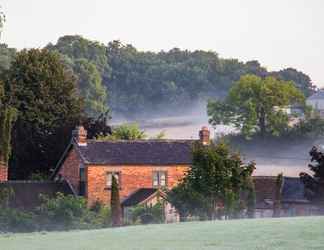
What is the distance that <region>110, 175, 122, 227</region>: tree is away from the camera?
83.8 m

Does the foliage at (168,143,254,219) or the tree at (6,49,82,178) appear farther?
the tree at (6,49,82,178)

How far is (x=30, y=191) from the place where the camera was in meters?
89.4

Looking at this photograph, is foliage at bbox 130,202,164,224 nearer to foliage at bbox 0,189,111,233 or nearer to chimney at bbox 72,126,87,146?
foliage at bbox 0,189,111,233

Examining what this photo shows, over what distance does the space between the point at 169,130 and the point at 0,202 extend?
187 ft

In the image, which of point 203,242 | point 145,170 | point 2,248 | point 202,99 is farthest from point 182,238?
point 202,99

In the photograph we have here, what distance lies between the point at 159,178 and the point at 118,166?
3627 millimetres

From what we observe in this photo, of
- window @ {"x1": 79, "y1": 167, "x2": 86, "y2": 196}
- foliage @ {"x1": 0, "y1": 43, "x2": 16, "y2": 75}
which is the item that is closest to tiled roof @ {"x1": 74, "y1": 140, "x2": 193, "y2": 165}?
window @ {"x1": 79, "y1": 167, "x2": 86, "y2": 196}

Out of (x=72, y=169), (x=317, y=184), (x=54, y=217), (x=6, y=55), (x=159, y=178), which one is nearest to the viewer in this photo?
(x=54, y=217)

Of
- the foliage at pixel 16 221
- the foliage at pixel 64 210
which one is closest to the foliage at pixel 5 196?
the foliage at pixel 16 221

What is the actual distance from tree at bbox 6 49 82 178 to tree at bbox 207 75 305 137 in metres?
31.0

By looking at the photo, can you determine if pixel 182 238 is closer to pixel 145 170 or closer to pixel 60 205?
pixel 60 205

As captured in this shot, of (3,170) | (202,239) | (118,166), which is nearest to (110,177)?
(118,166)

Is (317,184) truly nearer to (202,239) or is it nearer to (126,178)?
(126,178)

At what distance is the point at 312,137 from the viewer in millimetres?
143500
